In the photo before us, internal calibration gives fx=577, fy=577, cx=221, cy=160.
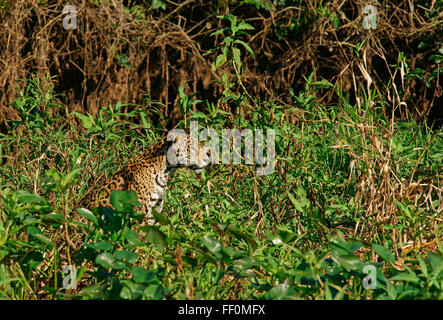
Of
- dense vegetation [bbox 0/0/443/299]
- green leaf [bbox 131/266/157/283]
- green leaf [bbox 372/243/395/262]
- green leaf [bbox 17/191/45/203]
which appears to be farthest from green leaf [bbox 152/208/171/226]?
green leaf [bbox 372/243/395/262]

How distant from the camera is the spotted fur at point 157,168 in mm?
4734

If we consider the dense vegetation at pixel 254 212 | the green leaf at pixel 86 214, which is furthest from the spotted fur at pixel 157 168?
the green leaf at pixel 86 214

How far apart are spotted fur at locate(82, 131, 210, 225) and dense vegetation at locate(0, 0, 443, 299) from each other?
0.49 ft

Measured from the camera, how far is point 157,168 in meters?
4.89

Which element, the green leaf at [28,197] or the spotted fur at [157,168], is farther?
the spotted fur at [157,168]

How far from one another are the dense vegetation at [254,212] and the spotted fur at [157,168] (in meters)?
0.15

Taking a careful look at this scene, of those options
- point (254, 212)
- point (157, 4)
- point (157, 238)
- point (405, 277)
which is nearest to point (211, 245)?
point (157, 238)

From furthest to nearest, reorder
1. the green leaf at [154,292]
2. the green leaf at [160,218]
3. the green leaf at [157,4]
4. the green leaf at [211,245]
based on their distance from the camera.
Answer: the green leaf at [157,4]
the green leaf at [160,218]
the green leaf at [211,245]
the green leaf at [154,292]

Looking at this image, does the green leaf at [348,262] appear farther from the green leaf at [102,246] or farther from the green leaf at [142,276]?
the green leaf at [102,246]

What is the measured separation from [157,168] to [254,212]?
0.99 metres

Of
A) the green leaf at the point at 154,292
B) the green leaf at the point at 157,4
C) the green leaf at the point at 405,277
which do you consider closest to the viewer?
the green leaf at the point at 154,292

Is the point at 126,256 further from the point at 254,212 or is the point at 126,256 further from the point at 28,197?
the point at 254,212
